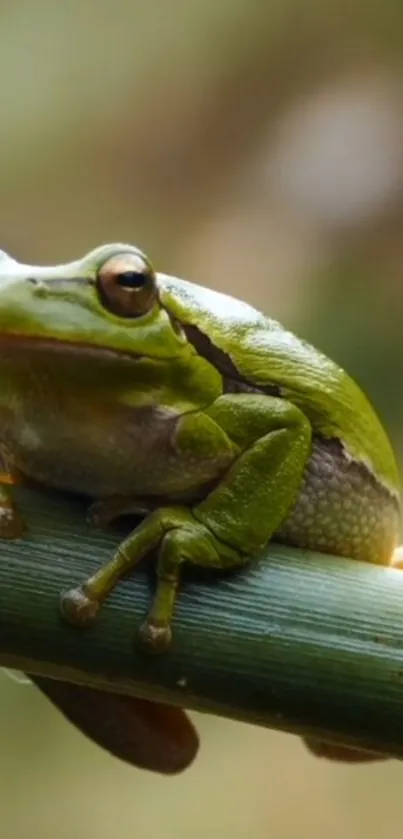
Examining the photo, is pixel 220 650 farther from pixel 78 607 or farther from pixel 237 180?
pixel 237 180

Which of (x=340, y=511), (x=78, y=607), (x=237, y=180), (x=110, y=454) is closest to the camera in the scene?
(x=78, y=607)

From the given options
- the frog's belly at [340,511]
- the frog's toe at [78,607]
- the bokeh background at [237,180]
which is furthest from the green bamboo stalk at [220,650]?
the bokeh background at [237,180]

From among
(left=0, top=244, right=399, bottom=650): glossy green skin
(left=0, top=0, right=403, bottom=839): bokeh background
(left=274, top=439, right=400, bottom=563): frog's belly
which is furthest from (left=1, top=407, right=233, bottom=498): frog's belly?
(left=0, top=0, right=403, bottom=839): bokeh background

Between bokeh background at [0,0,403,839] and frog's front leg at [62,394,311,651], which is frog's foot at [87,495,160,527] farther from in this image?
bokeh background at [0,0,403,839]

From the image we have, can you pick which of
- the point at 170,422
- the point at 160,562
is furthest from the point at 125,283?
the point at 160,562

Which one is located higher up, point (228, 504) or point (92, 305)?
point (92, 305)

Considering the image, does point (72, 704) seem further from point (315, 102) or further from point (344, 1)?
point (344, 1)

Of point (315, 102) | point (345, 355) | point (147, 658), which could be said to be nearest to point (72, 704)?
point (147, 658)
